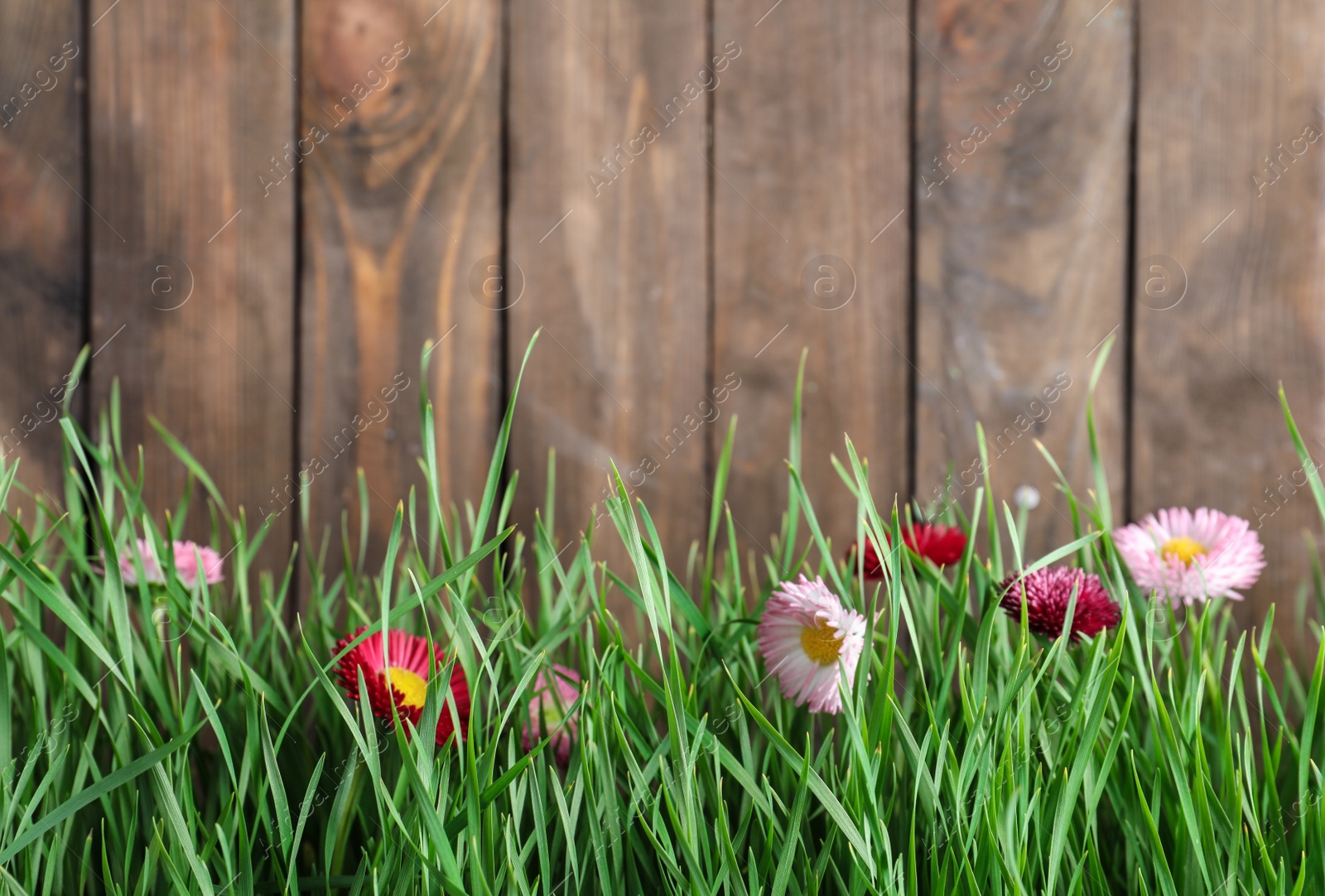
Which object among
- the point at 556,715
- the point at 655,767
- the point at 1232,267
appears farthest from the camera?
the point at 1232,267

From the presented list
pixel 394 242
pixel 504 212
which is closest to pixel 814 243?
pixel 504 212

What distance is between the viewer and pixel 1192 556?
0.60m

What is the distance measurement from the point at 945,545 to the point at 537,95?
569mm

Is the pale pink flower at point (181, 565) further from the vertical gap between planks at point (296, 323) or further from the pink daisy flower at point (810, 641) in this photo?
the pink daisy flower at point (810, 641)

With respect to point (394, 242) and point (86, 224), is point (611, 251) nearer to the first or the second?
point (394, 242)

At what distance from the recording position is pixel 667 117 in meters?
0.83

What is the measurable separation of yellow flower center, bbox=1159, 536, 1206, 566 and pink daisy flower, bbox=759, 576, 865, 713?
285 millimetres

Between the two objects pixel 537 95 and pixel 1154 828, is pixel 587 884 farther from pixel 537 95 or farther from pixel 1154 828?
pixel 537 95

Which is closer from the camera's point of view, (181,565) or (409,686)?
(409,686)

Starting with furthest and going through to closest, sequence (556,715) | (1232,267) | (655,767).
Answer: (1232,267) < (556,715) < (655,767)

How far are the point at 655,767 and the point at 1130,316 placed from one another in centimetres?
66

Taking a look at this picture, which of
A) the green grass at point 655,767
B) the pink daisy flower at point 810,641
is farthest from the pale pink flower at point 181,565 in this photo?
the pink daisy flower at point 810,641

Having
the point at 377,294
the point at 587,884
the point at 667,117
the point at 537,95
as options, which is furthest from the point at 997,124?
the point at 587,884

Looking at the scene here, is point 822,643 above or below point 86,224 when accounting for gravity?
below
